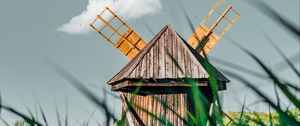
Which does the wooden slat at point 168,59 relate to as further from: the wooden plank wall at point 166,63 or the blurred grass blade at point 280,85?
the blurred grass blade at point 280,85

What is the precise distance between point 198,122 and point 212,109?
0.09 m

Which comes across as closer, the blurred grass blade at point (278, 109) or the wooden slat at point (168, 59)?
the blurred grass blade at point (278, 109)

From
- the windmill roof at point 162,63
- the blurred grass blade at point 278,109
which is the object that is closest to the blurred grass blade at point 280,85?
the blurred grass blade at point 278,109

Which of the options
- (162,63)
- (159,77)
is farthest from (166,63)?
(159,77)

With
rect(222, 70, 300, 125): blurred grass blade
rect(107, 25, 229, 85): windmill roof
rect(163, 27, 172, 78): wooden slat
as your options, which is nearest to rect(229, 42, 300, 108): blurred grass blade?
rect(222, 70, 300, 125): blurred grass blade

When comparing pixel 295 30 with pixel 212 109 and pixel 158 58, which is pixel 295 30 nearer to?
pixel 212 109

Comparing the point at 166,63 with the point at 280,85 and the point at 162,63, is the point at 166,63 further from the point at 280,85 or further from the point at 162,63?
the point at 280,85

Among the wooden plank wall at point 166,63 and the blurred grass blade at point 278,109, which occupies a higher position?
the wooden plank wall at point 166,63

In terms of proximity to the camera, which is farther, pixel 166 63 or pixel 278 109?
pixel 166 63

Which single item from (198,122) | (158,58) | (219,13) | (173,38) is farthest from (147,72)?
(198,122)

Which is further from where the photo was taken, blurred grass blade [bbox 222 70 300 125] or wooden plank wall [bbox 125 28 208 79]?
wooden plank wall [bbox 125 28 208 79]

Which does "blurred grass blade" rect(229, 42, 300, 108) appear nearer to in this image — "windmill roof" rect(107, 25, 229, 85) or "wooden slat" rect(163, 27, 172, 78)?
"windmill roof" rect(107, 25, 229, 85)

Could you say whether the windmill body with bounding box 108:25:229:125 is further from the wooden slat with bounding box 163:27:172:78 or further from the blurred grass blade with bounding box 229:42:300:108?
the blurred grass blade with bounding box 229:42:300:108

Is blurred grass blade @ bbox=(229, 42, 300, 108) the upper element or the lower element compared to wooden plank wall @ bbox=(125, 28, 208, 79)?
lower
